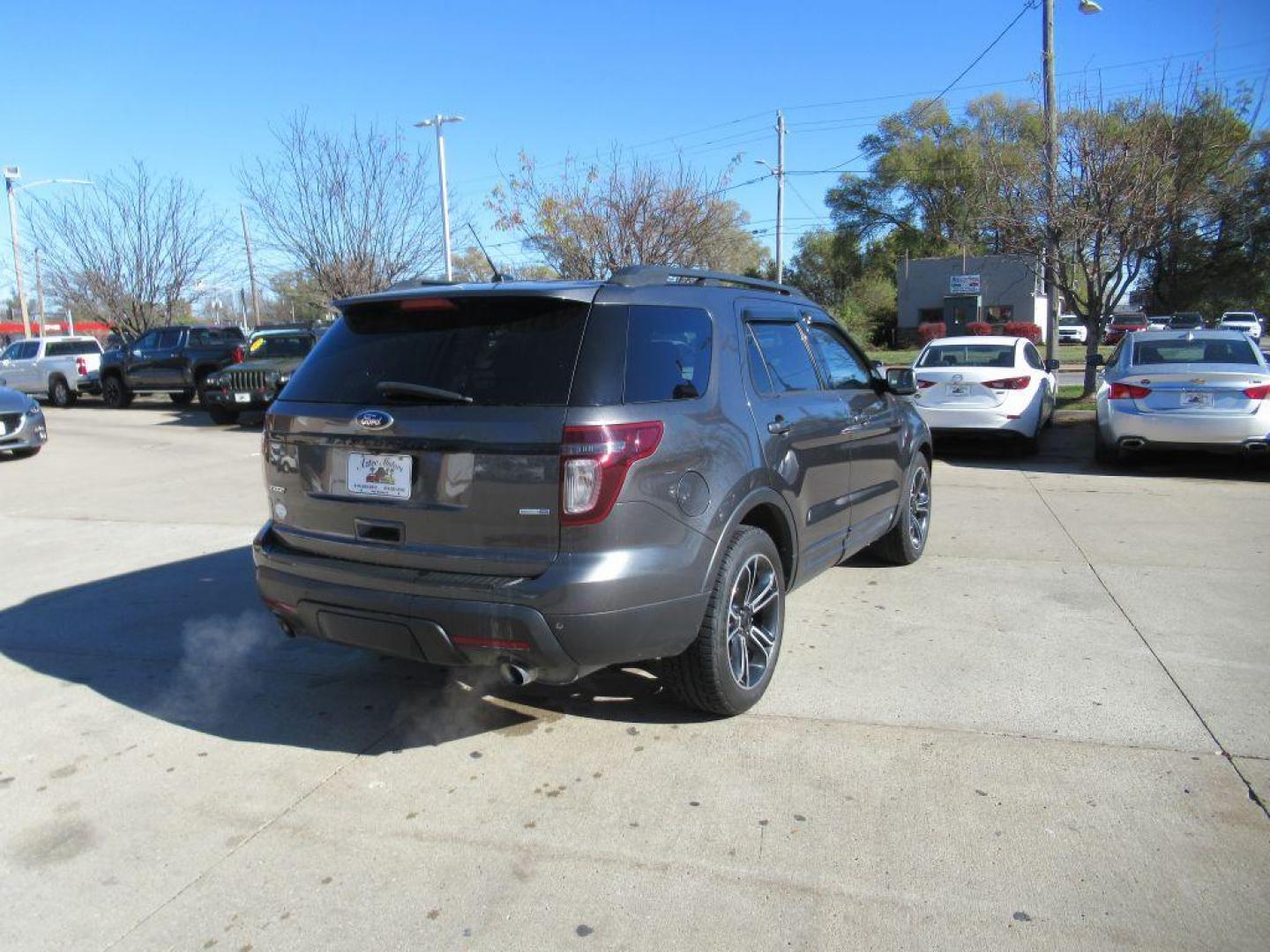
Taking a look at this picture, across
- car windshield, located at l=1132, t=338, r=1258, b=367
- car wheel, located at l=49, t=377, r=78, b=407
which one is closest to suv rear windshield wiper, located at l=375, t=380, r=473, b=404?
car windshield, located at l=1132, t=338, r=1258, b=367

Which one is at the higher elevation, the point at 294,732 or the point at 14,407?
the point at 14,407

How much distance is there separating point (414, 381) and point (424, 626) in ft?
3.00

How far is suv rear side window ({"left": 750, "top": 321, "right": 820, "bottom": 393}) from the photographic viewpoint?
4293 mm

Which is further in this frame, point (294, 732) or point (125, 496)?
point (125, 496)

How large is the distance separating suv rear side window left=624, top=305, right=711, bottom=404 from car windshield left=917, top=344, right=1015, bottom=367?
28.8 ft

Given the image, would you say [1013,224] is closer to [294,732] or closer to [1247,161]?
[294,732]

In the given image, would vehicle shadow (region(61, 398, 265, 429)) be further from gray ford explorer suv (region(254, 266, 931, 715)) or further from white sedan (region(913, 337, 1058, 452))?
gray ford explorer suv (region(254, 266, 931, 715))

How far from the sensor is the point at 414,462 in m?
3.44

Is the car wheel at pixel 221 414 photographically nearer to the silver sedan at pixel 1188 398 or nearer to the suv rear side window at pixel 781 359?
the silver sedan at pixel 1188 398

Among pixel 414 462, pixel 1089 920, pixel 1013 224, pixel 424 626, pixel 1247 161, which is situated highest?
pixel 1247 161

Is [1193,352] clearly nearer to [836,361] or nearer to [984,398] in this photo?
[984,398]

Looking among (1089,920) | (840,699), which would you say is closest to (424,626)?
(840,699)

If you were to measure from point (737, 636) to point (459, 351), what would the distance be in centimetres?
163

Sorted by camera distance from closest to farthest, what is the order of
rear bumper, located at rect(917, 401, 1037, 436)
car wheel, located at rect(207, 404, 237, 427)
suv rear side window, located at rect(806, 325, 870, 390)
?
suv rear side window, located at rect(806, 325, 870, 390) < rear bumper, located at rect(917, 401, 1037, 436) < car wheel, located at rect(207, 404, 237, 427)
